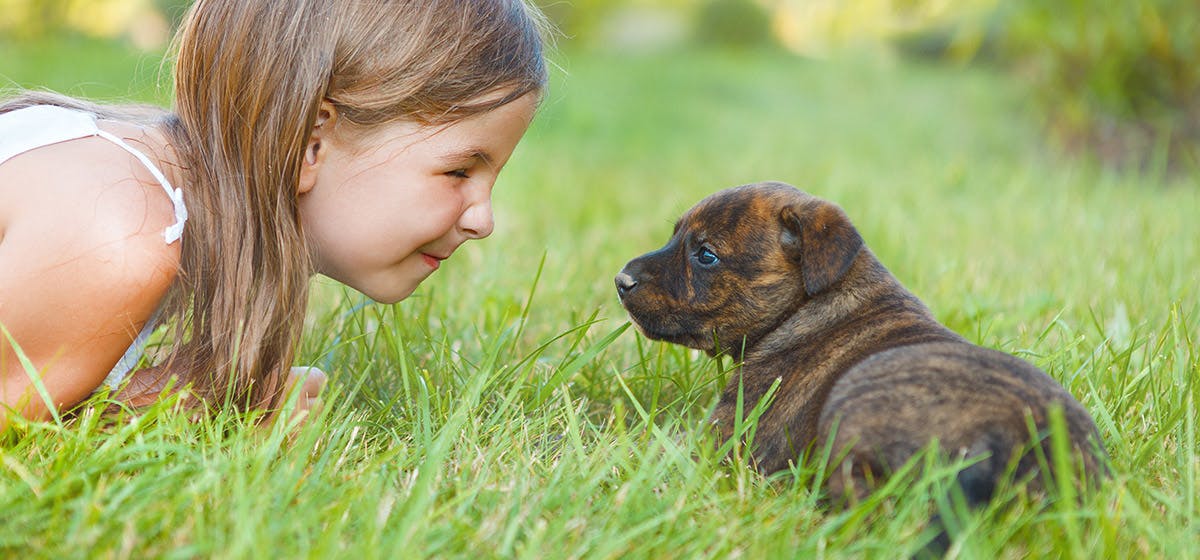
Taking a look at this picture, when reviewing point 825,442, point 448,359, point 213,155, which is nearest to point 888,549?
point 825,442

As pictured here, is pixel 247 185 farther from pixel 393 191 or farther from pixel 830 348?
pixel 830 348

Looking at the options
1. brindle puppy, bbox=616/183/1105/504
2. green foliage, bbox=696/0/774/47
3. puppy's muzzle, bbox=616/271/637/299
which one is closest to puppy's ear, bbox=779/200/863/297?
brindle puppy, bbox=616/183/1105/504

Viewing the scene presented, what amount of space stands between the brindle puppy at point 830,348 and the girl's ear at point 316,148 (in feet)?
3.07

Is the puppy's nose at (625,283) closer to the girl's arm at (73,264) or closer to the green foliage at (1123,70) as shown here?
the girl's arm at (73,264)

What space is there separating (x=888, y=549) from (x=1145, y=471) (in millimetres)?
965

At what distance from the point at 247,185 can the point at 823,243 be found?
1555 millimetres

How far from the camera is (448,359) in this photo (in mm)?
3303

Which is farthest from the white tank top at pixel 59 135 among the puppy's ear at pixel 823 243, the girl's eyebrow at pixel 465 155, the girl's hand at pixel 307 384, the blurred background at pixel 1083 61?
the blurred background at pixel 1083 61

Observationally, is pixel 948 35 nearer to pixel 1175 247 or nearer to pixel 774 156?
pixel 774 156

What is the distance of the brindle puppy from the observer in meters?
2.34

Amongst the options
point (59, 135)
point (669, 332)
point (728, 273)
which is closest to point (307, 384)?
point (59, 135)

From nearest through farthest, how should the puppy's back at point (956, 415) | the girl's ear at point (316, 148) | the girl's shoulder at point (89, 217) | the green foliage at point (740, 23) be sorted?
1. the puppy's back at point (956, 415)
2. the girl's shoulder at point (89, 217)
3. the girl's ear at point (316, 148)
4. the green foliage at point (740, 23)

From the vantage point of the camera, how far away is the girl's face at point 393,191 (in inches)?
121

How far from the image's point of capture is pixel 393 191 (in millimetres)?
3070
